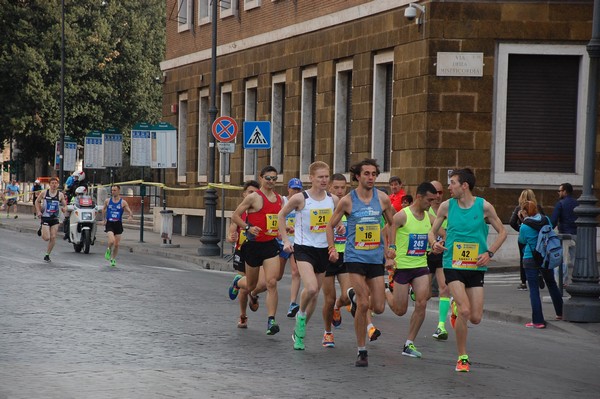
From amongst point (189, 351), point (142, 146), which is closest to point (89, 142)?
point (142, 146)

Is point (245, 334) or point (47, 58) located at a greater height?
point (47, 58)

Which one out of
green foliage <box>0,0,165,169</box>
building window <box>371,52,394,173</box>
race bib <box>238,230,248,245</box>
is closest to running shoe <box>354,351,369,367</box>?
race bib <box>238,230,248,245</box>

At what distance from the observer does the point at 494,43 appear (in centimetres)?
2706

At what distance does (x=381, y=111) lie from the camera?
98.6 ft

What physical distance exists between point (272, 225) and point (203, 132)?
2791 centimetres

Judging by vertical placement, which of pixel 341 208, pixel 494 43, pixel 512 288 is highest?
pixel 494 43

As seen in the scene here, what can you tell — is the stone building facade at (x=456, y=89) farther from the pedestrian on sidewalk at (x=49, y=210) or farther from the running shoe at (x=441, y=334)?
the running shoe at (x=441, y=334)

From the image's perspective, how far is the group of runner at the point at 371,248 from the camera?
12578 millimetres

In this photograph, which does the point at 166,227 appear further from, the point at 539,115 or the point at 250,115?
the point at 539,115

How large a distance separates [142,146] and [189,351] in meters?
26.9

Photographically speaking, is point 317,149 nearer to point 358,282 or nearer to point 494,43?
point 494,43

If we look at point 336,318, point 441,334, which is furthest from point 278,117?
point 441,334

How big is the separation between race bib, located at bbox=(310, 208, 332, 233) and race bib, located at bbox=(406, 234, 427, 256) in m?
0.98

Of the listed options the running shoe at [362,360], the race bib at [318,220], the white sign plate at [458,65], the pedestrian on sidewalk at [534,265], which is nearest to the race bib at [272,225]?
the race bib at [318,220]
